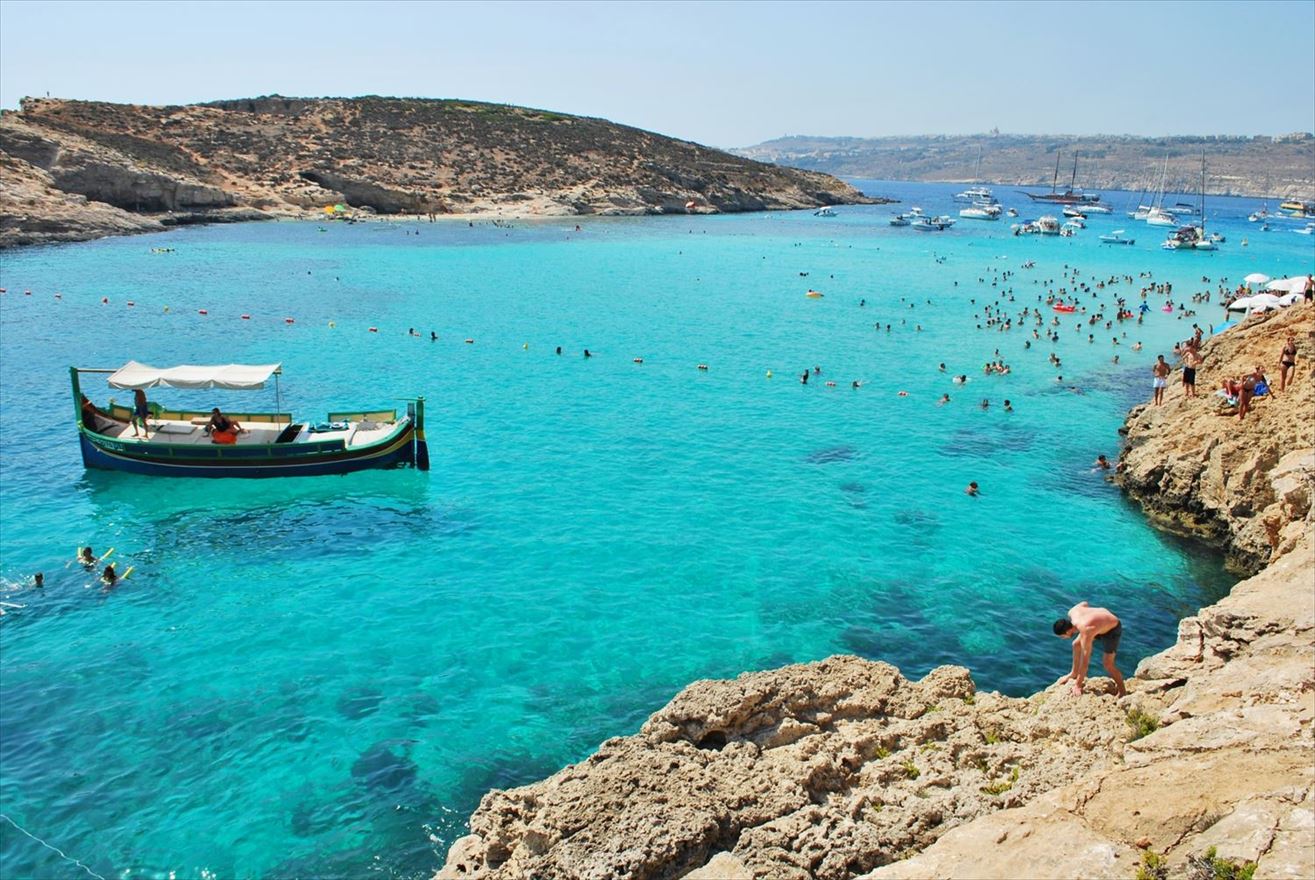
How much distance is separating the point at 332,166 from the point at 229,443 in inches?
3259

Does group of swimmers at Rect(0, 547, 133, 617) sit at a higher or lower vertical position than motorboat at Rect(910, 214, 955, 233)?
lower

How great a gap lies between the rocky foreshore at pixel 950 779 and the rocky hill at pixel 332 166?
2848 inches

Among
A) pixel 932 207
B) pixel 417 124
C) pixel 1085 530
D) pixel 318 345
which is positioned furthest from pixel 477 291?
pixel 932 207

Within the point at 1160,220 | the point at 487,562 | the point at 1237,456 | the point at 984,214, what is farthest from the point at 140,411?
the point at 1160,220

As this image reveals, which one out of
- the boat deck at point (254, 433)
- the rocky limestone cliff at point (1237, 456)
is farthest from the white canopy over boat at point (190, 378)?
the rocky limestone cliff at point (1237, 456)

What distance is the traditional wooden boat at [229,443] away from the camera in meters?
24.0

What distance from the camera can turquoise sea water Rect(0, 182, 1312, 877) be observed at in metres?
12.7

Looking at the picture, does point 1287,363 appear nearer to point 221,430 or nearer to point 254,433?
point 254,433

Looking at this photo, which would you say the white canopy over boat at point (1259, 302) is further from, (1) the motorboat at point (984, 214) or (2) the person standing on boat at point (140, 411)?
(1) the motorboat at point (984, 214)

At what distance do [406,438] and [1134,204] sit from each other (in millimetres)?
198777

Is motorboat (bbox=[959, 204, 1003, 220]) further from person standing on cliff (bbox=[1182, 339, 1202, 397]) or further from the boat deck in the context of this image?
the boat deck

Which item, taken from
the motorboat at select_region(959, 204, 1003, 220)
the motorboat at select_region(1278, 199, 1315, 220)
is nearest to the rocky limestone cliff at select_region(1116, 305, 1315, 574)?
the motorboat at select_region(959, 204, 1003, 220)

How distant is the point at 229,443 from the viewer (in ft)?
78.8

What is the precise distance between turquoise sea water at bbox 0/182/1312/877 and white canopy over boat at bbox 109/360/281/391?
8.69ft
